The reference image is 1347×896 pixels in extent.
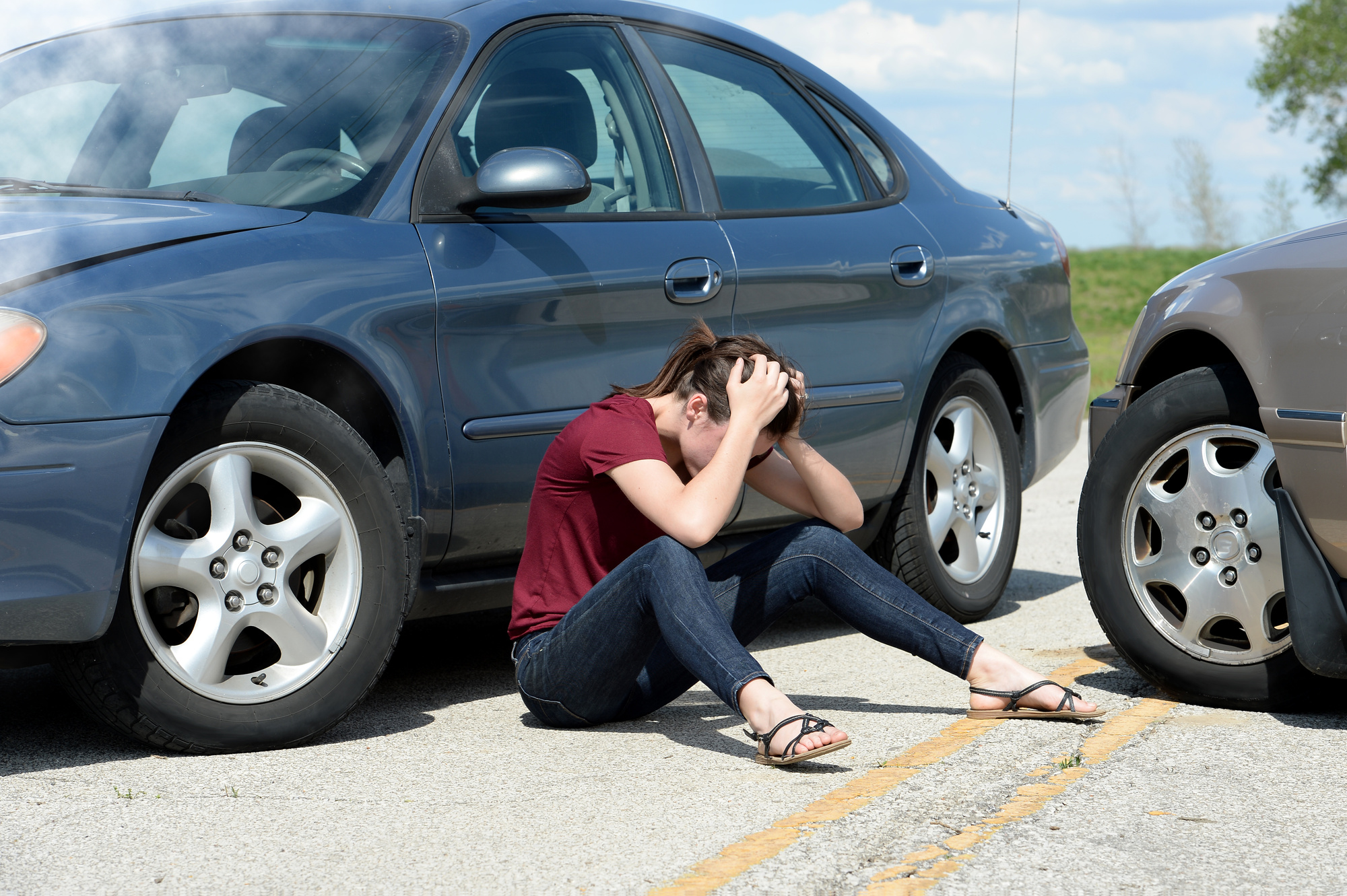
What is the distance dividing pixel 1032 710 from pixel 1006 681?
0.10 meters

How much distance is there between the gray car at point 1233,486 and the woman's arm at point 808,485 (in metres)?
0.69

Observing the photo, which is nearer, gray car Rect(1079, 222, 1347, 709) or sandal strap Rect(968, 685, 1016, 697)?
gray car Rect(1079, 222, 1347, 709)

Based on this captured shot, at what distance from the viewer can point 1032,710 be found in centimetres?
352

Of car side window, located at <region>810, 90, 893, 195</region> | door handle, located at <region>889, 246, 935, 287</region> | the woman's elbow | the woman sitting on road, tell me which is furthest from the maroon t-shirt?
car side window, located at <region>810, 90, 893, 195</region>

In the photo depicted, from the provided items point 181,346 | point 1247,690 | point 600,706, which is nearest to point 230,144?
point 181,346

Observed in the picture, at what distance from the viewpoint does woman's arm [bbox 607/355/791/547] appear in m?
3.24

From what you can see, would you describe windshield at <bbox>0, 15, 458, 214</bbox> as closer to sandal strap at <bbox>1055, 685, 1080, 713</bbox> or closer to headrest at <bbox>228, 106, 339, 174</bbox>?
headrest at <bbox>228, 106, 339, 174</bbox>

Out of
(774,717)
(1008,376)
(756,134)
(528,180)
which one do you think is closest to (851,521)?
(774,717)

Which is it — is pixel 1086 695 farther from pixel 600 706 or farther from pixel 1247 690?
pixel 600 706

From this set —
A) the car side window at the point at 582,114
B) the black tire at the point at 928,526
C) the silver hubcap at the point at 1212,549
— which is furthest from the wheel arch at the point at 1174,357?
the car side window at the point at 582,114

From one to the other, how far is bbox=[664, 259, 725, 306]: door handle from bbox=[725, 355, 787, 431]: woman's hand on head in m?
0.70

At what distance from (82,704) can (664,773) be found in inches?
47.7

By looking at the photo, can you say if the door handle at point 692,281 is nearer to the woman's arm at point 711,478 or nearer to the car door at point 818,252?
the car door at point 818,252

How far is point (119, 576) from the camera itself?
9.82 feet
